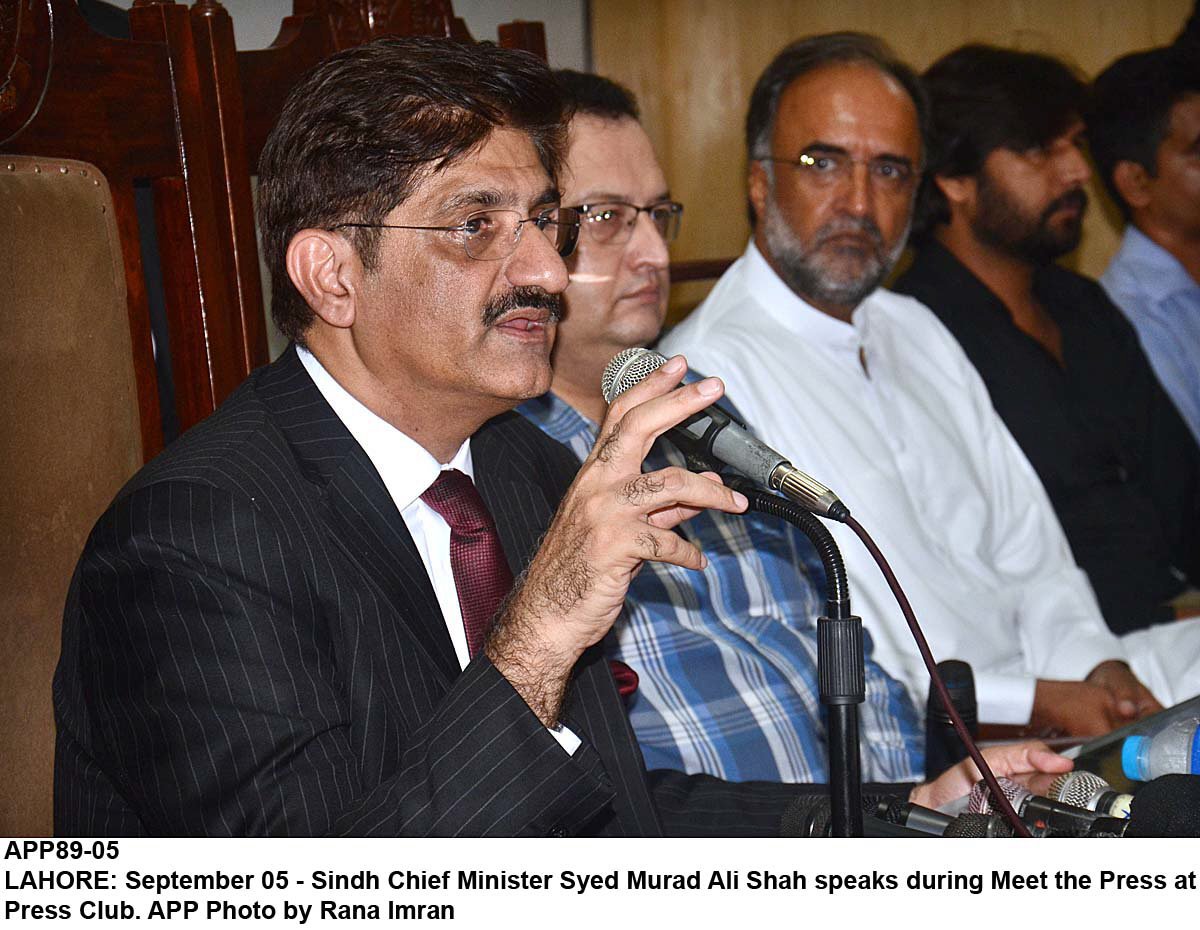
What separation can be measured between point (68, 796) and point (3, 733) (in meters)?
0.11

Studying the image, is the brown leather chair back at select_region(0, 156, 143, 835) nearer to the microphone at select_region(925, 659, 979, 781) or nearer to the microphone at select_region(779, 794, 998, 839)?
the microphone at select_region(779, 794, 998, 839)

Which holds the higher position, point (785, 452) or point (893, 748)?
point (785, 452)

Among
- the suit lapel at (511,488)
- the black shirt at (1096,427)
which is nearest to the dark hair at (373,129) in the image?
the suit lapel at (511,488)

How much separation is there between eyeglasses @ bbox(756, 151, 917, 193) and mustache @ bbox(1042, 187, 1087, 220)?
2.73 feet

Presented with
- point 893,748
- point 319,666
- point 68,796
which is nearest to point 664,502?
point 319,666

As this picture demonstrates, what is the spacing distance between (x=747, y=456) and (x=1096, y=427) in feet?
7.41

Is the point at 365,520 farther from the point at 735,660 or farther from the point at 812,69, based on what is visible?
the point at 812,69

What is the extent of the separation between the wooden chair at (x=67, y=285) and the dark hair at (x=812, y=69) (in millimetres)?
1381

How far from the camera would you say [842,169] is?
2.53m

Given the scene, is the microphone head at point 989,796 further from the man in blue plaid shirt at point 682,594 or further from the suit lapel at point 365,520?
the suit lapel at point 365,520

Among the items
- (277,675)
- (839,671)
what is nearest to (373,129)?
(277,675)

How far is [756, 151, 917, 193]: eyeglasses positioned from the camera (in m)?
2.53
